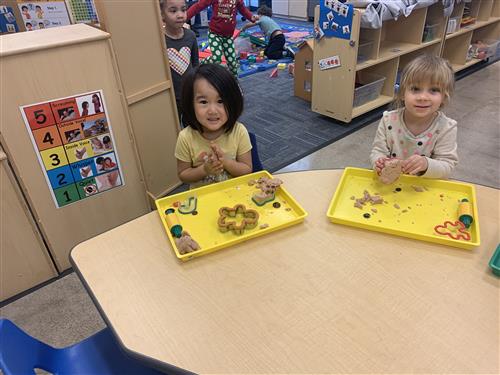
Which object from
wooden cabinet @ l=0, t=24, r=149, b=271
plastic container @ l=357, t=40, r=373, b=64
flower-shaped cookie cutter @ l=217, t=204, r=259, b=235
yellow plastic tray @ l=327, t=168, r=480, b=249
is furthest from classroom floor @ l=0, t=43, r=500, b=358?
yellow plastic tray @ l=327, t=168, r=480, b=249

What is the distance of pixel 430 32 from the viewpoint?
147 inches

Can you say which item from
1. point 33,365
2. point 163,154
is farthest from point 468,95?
point 33,365

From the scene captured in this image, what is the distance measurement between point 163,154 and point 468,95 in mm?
3211

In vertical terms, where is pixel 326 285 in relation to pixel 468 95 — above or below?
above

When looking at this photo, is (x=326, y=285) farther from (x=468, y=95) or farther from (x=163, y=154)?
(x=468, y=95)

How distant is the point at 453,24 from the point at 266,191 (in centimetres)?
375

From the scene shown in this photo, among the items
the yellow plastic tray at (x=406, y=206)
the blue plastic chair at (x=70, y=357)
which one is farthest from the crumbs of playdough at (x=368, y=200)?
the blue plastic chair at (x=70, y=357)

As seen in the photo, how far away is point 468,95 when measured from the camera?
3908 mm

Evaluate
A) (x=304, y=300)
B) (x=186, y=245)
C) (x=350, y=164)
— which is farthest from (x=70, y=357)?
(x=350, y=164)

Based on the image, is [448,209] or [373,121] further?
[373,121]

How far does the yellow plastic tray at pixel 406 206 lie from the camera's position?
3.50 ft

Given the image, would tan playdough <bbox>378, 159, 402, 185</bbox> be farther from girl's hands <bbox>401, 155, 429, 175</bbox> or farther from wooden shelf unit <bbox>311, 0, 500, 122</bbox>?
wooden shelf unit <bbox>311, 0, 500, 122</bbox>

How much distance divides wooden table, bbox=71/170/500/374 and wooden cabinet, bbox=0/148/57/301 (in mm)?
812

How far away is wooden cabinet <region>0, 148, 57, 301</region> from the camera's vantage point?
5.42 ft
